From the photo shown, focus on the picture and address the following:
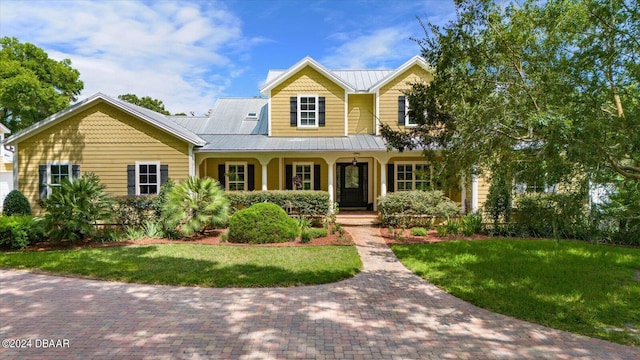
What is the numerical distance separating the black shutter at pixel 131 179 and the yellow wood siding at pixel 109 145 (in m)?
0.18

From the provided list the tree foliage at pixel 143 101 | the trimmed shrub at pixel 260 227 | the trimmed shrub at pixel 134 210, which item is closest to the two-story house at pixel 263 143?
the trimmed shrub at pixel 134 210

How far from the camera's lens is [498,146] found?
4.97 m

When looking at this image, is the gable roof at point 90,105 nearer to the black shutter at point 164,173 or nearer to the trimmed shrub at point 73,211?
the black shutter at point 164,173

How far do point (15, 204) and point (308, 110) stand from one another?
11.9 m

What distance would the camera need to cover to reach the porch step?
13.7 metres

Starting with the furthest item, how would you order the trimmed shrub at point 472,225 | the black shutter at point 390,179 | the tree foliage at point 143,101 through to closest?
1. the tree foliage at point 143,101
2. the black shutter at point 390,179
3. the trimmed shrub at point 472,225

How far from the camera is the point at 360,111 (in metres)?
16.2

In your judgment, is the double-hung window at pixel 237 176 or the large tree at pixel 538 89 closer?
the large tree at pixel 538 89

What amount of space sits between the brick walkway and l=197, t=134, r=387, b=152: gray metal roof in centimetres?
800

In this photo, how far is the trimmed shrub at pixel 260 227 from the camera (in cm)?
→ 1032

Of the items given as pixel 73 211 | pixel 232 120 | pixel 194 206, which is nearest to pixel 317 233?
pixel 194 206

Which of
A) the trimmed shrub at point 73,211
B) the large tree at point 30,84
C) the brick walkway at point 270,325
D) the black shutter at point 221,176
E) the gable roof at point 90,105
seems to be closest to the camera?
the brick walkway at point 270,325

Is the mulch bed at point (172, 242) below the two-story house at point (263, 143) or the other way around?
below

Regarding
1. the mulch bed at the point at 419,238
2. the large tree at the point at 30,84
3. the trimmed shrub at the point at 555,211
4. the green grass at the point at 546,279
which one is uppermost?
the large tree at the point at 30,84
